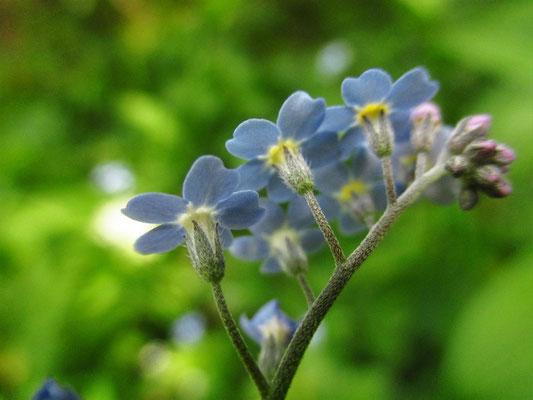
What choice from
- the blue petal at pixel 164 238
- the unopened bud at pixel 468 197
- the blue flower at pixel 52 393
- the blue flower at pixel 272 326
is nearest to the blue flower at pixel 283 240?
the blue flower at pixel 272 326

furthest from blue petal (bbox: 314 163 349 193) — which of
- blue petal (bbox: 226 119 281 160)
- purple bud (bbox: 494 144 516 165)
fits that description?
purple bud (bbox: 494 144 516 165)

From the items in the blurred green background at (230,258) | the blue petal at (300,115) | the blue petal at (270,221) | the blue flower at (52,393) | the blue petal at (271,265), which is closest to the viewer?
the blue flower at (52,393)

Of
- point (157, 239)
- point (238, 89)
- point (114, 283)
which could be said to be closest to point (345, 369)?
point (114, 283)

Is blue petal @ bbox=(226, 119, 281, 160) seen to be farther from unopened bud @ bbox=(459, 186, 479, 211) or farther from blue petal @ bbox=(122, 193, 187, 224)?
unopened bud @ bbox=(459, 186, 479, 211)

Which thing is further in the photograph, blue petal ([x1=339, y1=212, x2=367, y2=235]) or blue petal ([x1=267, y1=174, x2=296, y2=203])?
blue petal ([x1=339, y1=212, x2=367, y2=235])

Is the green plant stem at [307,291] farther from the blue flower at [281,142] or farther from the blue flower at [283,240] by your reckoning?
the blue flower at [281,142]

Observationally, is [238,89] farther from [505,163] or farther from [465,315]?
[505,163]

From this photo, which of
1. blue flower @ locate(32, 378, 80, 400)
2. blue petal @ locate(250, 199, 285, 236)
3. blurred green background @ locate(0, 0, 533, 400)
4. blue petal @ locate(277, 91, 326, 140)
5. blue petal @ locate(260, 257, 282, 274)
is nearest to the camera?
blue flower @ locate(32, 378, 80, 400)
